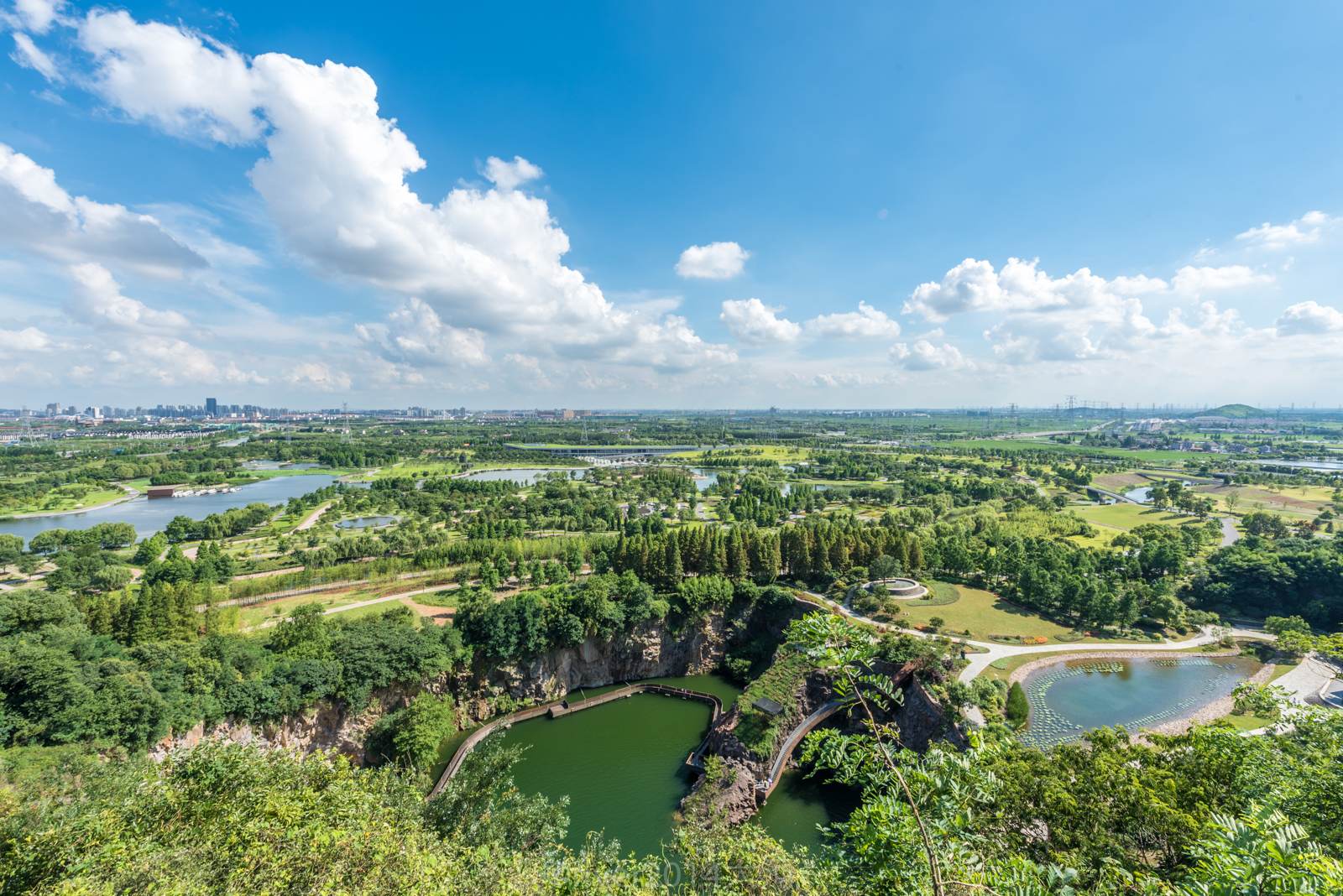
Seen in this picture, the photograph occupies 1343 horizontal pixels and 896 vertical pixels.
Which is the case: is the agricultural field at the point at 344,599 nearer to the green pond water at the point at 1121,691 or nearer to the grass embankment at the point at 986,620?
the grass embankment at the point at 986,620

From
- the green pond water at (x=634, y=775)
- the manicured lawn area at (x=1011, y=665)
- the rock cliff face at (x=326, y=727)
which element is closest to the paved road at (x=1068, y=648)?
the manicured lawn area at (x=1011, y=665)

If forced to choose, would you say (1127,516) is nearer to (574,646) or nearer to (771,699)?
(771,699)

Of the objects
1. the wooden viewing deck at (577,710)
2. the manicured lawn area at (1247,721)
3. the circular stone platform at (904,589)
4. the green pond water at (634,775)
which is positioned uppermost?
the circular stone platform at (904,589)

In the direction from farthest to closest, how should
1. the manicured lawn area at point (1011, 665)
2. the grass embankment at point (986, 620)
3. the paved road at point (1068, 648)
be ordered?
the grass embankment at point (986, 620) < the paved road at point (1068, 648) < the manicured lawn area at point (1011, 665)

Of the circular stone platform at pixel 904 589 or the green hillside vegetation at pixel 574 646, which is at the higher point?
the green hillside vegetation at pixel 574 646

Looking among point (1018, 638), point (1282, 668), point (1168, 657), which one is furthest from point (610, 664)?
point (1282, 668)

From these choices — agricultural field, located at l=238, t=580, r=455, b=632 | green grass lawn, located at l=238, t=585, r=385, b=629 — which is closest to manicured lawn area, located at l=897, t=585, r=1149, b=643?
agricultural field, located at l=238, t=580, r=455, b=632
